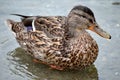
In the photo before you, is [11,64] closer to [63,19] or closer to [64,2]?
[63,19]

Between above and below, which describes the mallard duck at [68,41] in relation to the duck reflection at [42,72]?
above

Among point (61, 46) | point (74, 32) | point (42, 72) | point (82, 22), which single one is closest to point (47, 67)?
point (42, 72)

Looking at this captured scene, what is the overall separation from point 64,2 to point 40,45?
2164 mm

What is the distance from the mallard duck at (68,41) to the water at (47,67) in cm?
17

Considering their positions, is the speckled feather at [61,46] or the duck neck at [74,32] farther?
the duck neck at [74,32]

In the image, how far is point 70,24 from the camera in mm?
5613

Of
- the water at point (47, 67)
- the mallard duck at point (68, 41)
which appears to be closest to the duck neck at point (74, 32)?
the mallard duck at point (68, 41)

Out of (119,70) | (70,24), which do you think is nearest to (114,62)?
(119,70)

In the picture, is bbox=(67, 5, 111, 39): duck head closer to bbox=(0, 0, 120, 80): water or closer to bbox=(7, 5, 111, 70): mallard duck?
bbox=(7, 5, 111, 70): mallard duck

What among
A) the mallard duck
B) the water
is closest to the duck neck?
the mallard duck

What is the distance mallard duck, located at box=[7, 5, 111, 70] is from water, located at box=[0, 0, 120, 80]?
173 millimetres

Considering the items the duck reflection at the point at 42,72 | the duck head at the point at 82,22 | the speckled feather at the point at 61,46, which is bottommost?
the duck reflection at the point at 42,72

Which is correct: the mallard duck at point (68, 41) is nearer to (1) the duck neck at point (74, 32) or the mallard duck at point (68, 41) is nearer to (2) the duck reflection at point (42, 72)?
(1) the duck neck at point (74, 32)

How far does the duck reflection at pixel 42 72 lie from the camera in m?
5.53
